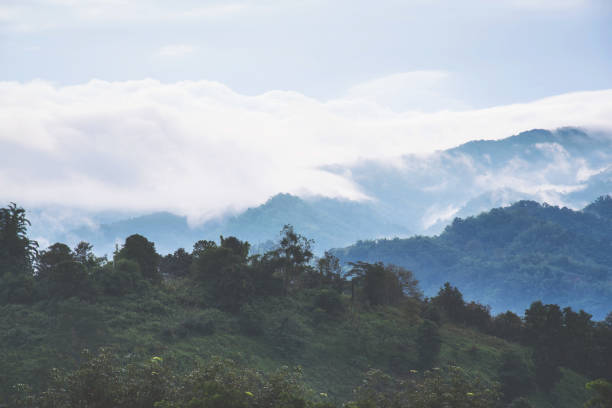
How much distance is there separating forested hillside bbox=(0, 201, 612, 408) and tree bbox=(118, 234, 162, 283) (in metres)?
0.18

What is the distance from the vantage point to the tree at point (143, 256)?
80062 mm

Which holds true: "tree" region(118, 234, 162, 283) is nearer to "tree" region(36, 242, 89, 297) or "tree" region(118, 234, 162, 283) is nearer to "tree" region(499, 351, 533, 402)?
"tree" region(36, 242, 89, 297)

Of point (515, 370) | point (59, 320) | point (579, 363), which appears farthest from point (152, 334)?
point (579, 363)

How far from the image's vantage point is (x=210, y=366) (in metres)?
31.5

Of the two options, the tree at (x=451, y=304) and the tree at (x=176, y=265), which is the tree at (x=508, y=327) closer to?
the tree at (x=451, y=304)

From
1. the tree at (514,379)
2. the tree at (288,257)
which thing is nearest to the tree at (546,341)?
the tree at (514,379)

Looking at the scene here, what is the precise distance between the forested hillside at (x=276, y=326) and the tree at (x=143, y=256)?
18 cm

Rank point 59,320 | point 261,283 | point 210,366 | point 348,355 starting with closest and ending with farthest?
point 210,366, point 59,320, point 348,355, point 261,283

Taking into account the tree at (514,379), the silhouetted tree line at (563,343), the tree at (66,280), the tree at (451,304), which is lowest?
the tree at (514,379)

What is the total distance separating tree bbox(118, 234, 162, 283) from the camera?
263 ft

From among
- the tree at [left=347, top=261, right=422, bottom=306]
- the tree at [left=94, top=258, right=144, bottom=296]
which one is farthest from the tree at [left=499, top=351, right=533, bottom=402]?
the tree at [left=94, top=258, right=144, bottom=296]

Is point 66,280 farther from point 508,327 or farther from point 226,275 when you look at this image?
point 508,327

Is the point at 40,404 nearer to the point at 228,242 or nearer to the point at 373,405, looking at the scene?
the point at 373,405

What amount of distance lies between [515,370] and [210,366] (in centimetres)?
5287
